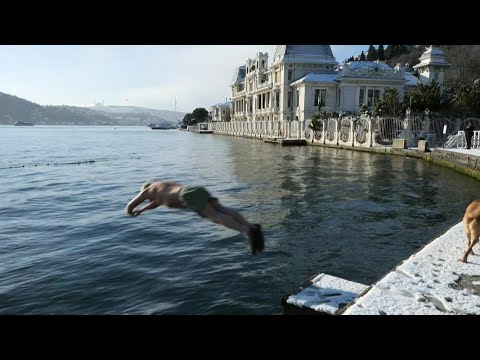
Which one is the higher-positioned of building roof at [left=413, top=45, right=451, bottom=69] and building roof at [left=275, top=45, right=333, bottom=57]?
building roof at [left=275, top=45, right=333, bottom=57]

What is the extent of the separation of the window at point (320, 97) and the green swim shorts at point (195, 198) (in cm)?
5752

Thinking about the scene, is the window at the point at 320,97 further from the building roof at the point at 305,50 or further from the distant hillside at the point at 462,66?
the distant hillside at the point at 462,66

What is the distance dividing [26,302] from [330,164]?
22.2m

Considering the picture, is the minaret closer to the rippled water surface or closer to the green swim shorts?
the rippled water surface

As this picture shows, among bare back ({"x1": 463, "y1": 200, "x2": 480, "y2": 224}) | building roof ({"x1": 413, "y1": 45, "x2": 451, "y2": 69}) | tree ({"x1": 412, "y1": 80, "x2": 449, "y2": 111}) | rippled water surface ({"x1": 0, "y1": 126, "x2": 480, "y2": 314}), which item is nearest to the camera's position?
bare back ({"x1": 463, "y1": 200, "x2": 480, "y2": 224})

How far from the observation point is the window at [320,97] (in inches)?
2271

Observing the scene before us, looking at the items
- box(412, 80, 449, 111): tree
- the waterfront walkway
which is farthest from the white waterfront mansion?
the waterfront walkway

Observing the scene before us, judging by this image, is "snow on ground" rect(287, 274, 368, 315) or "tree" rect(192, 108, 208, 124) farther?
"tree" rect(192, 108, 208, 124)

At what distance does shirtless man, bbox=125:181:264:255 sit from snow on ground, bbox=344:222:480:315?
284 cm

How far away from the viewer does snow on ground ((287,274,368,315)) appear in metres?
5.30

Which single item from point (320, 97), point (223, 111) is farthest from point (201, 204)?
point (223, 111)
